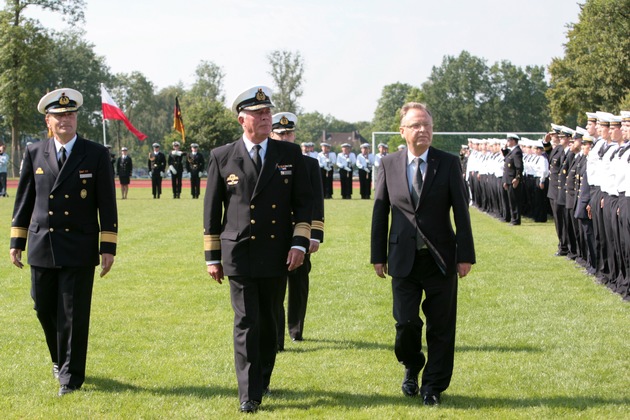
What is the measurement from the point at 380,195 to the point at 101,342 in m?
3.52

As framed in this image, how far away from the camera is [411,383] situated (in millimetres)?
6840

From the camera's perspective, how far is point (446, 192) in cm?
652

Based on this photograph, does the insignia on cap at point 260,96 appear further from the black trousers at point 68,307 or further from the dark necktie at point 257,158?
the black trousers at point 68,307

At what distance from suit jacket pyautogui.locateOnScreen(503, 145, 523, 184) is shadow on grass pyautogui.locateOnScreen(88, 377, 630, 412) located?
1738 centimetres

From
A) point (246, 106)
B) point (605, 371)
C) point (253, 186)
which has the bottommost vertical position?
point (605, 371)

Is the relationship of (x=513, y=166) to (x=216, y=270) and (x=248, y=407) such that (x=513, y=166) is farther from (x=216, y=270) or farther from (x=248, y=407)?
(x=248, y=407)

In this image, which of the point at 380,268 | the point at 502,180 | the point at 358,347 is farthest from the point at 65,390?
the point at 502,180

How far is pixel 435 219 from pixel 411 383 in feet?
4.12

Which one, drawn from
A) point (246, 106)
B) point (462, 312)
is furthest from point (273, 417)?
point (462, 312)

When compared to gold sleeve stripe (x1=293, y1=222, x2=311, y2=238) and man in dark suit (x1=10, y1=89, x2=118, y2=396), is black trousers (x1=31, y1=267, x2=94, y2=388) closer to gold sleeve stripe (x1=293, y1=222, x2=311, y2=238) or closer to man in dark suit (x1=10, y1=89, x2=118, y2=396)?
man in dark suit (x1=10, y1=89, x2=118, y2=396)

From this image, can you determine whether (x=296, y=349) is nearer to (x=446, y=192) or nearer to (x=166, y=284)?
(x=446, y=192)

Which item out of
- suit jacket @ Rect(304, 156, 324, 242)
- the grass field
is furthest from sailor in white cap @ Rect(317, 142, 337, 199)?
suit jacket @ Rect(304, 156, 324, 242)

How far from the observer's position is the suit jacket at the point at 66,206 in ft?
22.5

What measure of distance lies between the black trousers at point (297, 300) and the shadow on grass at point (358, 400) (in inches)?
61.1
